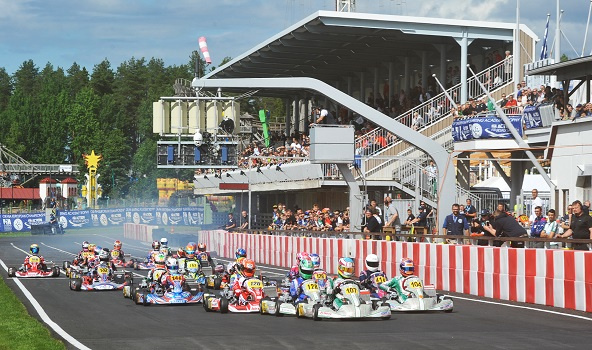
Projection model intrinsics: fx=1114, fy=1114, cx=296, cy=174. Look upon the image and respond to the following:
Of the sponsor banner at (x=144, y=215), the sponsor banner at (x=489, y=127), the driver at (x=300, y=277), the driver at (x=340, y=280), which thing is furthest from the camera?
the sponsor banner at (x=144, y=215)

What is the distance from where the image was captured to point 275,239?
35000mm

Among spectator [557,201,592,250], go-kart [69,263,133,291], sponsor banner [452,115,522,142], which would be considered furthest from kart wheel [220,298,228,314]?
sponsor banner [452,115,522,142]

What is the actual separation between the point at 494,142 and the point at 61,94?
10611 cm

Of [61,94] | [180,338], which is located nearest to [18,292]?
[180,338]

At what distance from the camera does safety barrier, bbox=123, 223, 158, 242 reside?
59459 millimetres

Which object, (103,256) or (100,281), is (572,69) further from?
(100,281)

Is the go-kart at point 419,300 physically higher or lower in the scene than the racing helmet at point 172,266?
lower

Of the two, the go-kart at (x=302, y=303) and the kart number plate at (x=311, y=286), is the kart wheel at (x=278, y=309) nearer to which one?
the go-kart at (x=302, y=303)

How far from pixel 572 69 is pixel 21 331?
61.3 ft

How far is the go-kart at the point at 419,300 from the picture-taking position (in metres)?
18.1

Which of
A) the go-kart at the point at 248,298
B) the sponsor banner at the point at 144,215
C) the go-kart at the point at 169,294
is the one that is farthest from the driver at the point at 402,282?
the sponsor banner at the point at 144,215

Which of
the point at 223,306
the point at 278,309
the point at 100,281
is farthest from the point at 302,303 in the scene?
the point at 100,281

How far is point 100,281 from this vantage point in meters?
24.5

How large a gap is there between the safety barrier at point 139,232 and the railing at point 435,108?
62.9 feet
